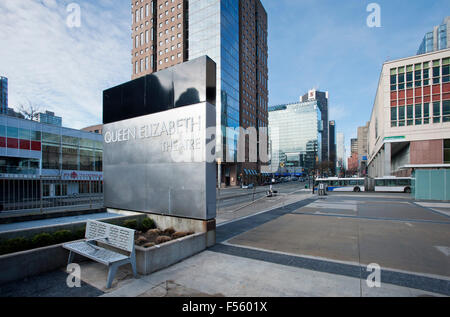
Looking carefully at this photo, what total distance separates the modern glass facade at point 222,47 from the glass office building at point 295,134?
223 ft

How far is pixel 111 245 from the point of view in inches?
201

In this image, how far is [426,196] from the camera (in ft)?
70.9

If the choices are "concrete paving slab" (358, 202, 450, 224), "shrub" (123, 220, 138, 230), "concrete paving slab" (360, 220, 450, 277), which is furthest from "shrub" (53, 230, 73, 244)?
"concrete paving slab" (358, 202, 450, 224)

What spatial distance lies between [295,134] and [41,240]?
131 meters

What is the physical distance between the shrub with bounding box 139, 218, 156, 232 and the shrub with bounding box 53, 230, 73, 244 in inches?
84.2

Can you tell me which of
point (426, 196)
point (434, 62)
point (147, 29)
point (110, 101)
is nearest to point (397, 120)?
point (434, 62)

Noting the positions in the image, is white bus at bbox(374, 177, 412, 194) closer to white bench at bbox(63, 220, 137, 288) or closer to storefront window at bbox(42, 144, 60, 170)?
white bench at bbox(63, 220, 137, 288)

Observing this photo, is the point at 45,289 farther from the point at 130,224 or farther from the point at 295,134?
the point at 295,134

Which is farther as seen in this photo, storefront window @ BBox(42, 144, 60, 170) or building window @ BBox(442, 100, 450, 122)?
building window @ BBox(442, 100, 450, 122)

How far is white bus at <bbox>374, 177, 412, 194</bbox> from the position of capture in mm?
31859

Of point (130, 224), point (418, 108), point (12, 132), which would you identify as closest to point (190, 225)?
point (130, 224)

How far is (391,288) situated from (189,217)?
16.9 ft

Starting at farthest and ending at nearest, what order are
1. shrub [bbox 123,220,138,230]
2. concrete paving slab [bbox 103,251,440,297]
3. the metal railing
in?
the metal railing → shrub [bbox 123,220,138,230] → concrete paving slab [bbox 103,251,440,297]
